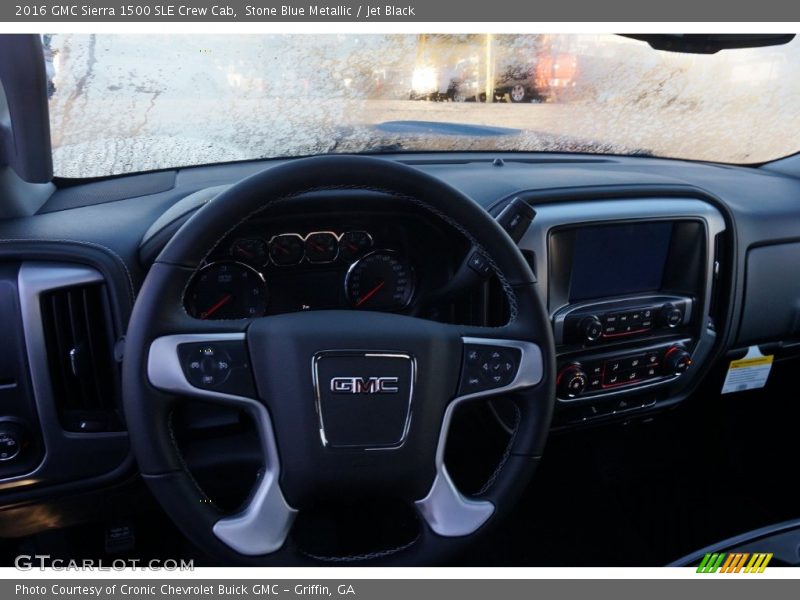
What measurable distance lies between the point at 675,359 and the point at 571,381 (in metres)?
0.42

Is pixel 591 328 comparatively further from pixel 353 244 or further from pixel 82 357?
pixel 82 357

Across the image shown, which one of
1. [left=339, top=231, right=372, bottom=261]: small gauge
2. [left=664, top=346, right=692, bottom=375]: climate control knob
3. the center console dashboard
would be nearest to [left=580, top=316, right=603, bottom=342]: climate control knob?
the center console dashboard

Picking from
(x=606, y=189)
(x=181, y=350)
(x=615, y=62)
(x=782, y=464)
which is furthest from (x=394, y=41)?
(x=782, y=464)

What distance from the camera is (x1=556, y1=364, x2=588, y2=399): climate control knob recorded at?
7.32ft

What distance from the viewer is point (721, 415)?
118 inches

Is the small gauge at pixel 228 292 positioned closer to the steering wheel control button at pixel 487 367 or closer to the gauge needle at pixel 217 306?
the gauge needle at pixel 217 306

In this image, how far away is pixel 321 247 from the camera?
6.40 ft

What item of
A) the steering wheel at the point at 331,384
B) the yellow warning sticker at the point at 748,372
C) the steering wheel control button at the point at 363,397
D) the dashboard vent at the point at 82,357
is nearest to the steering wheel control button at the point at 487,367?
the steering wheel at the point at 331,384

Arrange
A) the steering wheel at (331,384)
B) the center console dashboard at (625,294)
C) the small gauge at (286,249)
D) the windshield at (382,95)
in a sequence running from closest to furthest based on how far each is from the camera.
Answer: the steering wheel at (331,384) < the small gauge at (286,249) < the windshield at (382,95) < the center console dashboard at (625,294)

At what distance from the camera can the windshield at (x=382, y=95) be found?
6.81 ft

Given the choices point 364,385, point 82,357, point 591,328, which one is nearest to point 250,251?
point 82,357

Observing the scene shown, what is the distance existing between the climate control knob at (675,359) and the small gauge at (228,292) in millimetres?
1326

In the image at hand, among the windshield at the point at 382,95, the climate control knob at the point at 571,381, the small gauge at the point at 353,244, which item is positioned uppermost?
the windshield at the point at 382,95

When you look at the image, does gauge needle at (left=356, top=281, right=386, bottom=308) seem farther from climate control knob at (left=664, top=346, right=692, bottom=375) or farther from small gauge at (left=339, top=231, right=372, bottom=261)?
climate control knob at (left=664, top=346, right=692, bottom=375)
